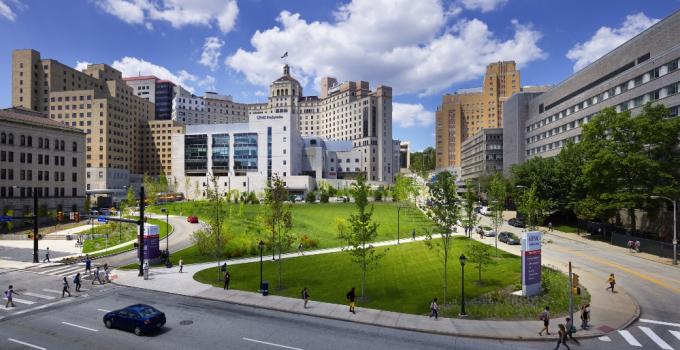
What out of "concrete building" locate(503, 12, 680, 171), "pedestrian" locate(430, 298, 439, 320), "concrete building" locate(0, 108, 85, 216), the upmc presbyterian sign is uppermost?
"concrete building" locate(503, 12, 680, 171)

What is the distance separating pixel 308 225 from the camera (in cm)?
6956

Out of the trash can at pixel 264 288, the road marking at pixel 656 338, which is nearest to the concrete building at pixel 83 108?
the trash can at pixel 264 288

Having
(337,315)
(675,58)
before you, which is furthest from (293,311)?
(675,58)

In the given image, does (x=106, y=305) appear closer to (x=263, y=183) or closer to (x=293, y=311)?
(x=293, y=311)

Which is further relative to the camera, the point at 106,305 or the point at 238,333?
the point at 106,305

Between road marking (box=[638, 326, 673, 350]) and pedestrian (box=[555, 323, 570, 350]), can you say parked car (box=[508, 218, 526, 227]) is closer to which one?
road marking (box=[638, 326, 673, 350])

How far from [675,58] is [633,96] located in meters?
9.99

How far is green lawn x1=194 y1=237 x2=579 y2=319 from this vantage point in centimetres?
2755

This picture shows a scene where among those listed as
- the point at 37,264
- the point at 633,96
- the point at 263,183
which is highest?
the point at 633,96

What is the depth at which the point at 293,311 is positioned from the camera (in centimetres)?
2741

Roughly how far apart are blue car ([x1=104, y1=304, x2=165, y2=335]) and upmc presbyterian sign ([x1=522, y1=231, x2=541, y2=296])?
85.9 ft

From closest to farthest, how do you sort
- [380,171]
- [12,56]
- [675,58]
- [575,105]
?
1. [675,58]
2. [575,105]
3. [12,56]
4. [380,171]

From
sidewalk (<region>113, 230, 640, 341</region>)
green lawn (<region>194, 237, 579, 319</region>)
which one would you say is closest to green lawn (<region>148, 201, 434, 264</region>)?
green lawn (<region>194, 237, 579, 319</region>)

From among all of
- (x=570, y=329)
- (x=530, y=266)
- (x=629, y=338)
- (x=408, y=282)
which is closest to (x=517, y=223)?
(x=530, y=266)
